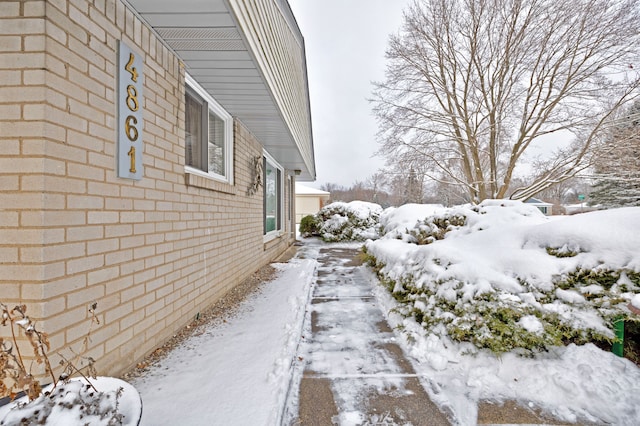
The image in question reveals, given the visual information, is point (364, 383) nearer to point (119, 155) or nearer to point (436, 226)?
point (119, 155)

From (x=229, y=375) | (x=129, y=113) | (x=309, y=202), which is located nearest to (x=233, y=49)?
(x=129, y=113)

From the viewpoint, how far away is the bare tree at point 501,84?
8.65m

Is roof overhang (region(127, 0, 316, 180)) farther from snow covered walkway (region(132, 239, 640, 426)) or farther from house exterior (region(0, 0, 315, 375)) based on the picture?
snow covered walkway (region(132, 239, 640, 426))

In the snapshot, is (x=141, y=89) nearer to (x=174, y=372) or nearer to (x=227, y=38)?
(x=227, y=38)

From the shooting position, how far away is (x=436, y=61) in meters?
10.8

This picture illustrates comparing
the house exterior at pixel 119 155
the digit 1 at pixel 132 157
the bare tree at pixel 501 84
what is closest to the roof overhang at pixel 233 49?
the house exterior at pixel 119 155

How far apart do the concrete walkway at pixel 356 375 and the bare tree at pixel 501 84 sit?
8586 millimetres

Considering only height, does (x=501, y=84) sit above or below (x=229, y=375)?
above

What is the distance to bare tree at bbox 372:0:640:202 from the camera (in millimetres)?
8648

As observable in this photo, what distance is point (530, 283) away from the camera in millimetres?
2924

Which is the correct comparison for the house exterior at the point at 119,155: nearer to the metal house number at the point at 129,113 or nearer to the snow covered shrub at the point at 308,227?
the metal house number at the point at 129,113

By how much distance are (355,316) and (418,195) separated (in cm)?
2723

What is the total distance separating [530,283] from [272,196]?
704cm

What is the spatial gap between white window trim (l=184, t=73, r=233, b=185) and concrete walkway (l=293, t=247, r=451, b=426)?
7.57ft
